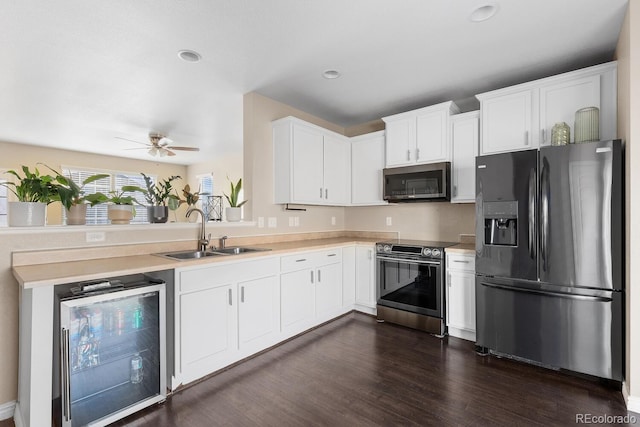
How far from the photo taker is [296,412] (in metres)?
1.92

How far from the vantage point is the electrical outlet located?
2.21 m

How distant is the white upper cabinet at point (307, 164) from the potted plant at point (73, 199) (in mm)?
1728

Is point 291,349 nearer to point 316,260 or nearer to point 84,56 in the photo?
point 316,260

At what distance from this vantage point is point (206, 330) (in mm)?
2287

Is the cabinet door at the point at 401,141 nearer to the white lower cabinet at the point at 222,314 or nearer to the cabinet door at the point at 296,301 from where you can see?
the cabinet door at the point at 296,301

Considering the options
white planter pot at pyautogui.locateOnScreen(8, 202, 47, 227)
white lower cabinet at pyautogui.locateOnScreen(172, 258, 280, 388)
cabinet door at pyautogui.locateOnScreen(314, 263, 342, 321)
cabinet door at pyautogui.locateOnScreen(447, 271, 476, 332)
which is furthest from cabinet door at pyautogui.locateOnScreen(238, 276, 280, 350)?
cabinet door at pyautogui.locateOnScreen(447, 271, 476, 332)

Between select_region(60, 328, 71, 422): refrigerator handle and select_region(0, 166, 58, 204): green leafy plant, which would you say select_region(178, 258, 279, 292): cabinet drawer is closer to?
select_region(60, 328, 71, 422): refrigerator handle

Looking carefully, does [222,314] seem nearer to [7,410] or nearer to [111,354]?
[111,354]

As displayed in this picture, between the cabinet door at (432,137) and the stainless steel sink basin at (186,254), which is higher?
the cabinet door at (432,137)

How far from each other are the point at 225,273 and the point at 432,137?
2607mm

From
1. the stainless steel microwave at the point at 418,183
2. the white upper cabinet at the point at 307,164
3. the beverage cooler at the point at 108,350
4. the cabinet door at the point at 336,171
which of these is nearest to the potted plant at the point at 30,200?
the beverage cooler at the point at 108,350

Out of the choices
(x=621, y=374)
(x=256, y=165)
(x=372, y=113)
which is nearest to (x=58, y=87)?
(x=256, y=165)

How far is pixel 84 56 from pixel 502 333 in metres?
4.24

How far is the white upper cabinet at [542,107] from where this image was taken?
243 centimetres
